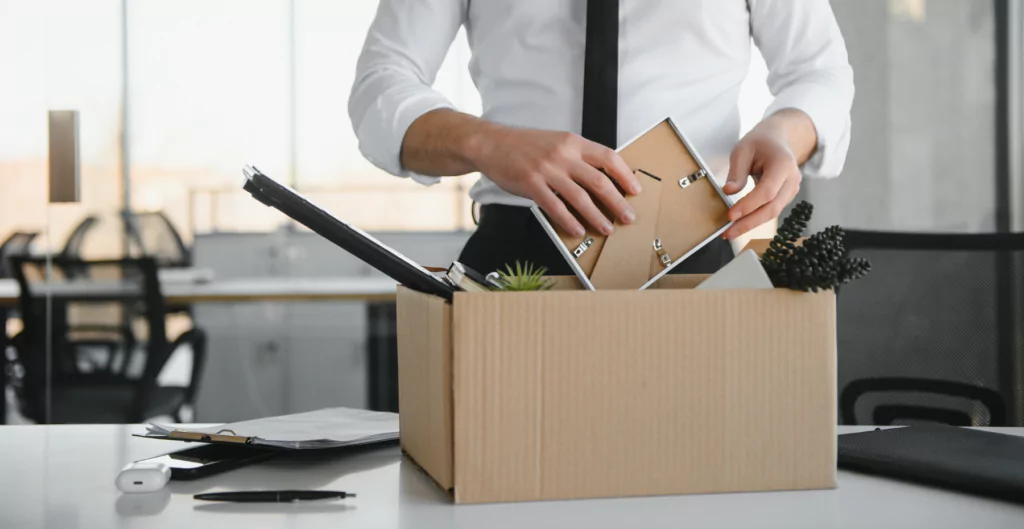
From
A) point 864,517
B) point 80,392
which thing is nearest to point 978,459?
point 864,517

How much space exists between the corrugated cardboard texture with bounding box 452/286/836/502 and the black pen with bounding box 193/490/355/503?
10cm

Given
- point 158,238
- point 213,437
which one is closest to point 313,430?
point 213,437

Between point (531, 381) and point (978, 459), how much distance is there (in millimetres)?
385

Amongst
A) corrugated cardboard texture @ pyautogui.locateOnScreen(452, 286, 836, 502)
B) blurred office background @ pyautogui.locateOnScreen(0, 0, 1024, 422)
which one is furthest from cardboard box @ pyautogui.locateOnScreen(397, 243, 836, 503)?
blurred office background @ pyautogui.locateOnScreen(0, 0, 1024, 422)

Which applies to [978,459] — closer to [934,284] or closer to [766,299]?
[766,299]

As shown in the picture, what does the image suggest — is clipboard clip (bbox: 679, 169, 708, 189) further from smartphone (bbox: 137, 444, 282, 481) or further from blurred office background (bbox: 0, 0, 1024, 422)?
blurred office background (bbox: 0, 0, 1024, 422)

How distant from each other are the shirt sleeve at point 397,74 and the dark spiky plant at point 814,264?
1.39 feet

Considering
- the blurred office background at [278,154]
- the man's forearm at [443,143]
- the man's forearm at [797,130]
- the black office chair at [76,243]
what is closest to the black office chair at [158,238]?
the blurred office background at [278,154]

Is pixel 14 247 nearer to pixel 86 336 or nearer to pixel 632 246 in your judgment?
pixel 86 336

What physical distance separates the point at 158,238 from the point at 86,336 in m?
0.49

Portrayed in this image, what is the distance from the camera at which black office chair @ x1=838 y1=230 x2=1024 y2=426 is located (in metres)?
1.75

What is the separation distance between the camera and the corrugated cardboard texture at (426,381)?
618 millimetres

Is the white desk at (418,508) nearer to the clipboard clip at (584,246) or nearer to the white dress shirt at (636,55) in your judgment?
the clipboard clip at (584,246)

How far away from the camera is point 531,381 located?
62 centimetres
